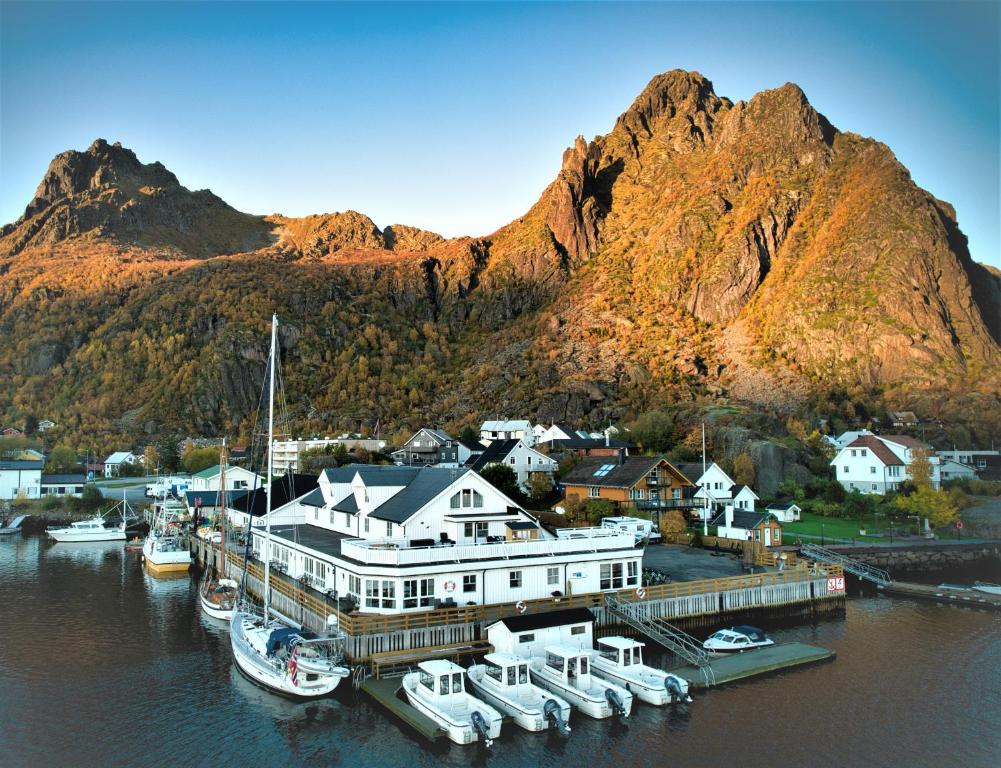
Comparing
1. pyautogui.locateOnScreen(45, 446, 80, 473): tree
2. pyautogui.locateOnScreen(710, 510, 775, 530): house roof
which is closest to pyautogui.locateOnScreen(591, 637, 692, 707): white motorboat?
pyautogui.locateOnScreen(710, 510, 775, 530): house roof

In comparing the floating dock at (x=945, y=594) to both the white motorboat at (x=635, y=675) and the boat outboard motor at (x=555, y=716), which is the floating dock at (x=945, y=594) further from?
the boat outboard motor at (x=555, y=716)

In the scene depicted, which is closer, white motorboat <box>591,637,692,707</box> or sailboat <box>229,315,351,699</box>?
white motorboat <box>591,637,692,707</box>

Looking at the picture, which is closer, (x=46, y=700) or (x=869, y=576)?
(x=46, y=700)

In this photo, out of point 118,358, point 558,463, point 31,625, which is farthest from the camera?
point 118,358

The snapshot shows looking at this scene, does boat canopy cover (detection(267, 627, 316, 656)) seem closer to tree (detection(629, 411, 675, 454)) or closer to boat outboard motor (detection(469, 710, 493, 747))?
A: boat outboard motor (detection(469, 710, 493, 747))

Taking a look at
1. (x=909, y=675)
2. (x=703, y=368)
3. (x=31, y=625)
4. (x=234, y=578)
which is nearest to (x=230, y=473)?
(x=234, y=578)

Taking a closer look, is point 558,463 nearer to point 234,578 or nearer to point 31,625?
point 234,578

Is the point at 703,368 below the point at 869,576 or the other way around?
the other way around

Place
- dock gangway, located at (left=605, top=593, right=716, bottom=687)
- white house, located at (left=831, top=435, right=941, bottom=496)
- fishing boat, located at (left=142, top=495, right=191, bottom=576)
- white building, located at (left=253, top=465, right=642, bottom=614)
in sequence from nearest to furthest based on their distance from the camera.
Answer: dock gangway, located at (left=605, top=593, right=716, bottom=687), white building, located at (left=253, top=465, right=642, bottom=614), fishing boat, located at (left=142, top=495, right=191, bottom=576), white house, located at (left=831, top=435, right=941, bottom=496)
